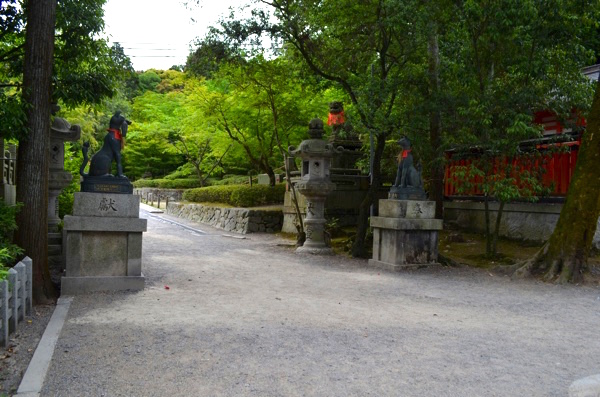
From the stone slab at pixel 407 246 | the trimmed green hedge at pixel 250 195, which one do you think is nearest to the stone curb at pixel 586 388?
the stone slab at pixel 407 246

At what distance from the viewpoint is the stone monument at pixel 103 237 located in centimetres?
784

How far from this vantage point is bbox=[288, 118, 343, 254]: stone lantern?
14.1m

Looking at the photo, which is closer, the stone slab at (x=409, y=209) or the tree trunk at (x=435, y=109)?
the stone slab at (x=409, y=209)

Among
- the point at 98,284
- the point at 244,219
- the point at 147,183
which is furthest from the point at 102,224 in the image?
the point at 147,183

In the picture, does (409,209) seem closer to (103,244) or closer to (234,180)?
(103,244)

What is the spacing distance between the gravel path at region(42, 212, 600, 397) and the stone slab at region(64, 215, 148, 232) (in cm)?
104

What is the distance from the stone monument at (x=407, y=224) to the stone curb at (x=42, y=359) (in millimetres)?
6809

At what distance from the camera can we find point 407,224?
36.0ft

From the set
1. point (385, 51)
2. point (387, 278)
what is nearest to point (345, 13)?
point (385, 51)

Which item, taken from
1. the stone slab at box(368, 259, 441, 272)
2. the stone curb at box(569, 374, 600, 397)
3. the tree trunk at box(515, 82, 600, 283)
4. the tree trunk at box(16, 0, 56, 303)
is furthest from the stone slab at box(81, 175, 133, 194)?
the tree trunk at box(515, 82, 600, 283)

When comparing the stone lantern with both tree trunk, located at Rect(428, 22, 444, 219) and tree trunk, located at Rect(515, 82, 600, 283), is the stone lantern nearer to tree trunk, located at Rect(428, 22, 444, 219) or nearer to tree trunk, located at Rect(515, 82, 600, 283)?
tree trunk, located at Rect(428, 22, 444, 219)

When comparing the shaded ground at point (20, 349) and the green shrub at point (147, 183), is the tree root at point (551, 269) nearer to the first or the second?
the shaded ground at point (20, 349)

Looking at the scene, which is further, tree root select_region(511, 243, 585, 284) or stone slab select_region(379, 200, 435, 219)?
stone slab select_region(379, 200, 435, 219)

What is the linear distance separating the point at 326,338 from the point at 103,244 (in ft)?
14.1
